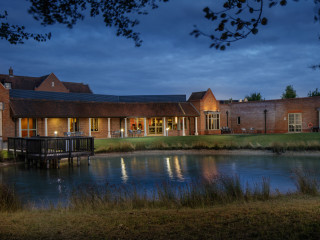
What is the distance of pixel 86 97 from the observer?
3416 cm

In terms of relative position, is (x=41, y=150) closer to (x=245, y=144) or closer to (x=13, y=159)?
(x=13, y=159)

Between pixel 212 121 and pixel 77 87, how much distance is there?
2363cm

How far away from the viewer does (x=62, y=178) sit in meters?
15.4

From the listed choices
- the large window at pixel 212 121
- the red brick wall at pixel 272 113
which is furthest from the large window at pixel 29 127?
the red brick wall at pixel 272 113

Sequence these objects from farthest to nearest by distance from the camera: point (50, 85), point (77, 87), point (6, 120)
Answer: point (77, 87)
point (50, 85)
point (6, 120)

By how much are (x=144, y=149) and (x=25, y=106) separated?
10848 mm

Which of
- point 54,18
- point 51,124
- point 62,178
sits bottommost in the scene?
point 62,178

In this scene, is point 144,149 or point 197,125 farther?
point 197,125

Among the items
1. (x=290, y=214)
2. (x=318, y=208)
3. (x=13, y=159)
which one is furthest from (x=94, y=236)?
(x=13, y=159)

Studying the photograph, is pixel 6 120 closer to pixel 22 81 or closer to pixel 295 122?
pixel 22 81

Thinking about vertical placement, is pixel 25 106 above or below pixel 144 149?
above

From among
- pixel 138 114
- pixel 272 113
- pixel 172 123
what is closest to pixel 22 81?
pixel 138 114

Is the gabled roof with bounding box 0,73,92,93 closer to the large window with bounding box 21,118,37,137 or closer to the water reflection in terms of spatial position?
the large window with bounding box 21,118,37,137

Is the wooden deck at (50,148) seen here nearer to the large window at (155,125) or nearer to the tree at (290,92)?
the large window at (155,125)
